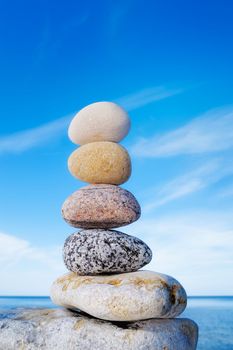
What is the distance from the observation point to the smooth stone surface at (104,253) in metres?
8.39

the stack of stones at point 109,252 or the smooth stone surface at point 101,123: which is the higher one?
the smooth stone surface at point 101,123

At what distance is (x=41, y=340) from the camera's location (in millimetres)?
7910

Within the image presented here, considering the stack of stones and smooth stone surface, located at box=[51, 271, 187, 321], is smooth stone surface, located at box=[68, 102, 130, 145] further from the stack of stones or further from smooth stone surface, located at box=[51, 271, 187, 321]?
smooth stone surface, located at box=[51, 271, 187, 321]

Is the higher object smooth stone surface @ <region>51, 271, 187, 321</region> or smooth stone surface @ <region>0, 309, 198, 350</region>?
smooth stone surface @ <region>51, 271, 187, 321</region>

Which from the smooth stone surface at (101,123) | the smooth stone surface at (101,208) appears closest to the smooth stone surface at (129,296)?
the smooth stone surface at (101,208)

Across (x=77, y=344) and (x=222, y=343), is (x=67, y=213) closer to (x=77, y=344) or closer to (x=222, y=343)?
(x=77, y=344)

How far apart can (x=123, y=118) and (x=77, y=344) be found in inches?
186

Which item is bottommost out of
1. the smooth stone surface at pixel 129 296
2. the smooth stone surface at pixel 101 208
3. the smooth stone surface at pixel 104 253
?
the smooth stone surface at pixel 129 296

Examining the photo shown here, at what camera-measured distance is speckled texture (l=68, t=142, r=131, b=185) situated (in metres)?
9.16

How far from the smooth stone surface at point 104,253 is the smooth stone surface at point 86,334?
0.95 m

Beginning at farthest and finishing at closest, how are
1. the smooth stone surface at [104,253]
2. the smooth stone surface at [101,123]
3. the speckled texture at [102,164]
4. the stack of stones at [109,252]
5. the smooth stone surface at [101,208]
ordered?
the smooth stone surface at [101,123]
the speckled texture at [102,164]
the smooth stone surface at [101,208]
the smooth stone surface at [104,253]
the stack of stones at [109,252]

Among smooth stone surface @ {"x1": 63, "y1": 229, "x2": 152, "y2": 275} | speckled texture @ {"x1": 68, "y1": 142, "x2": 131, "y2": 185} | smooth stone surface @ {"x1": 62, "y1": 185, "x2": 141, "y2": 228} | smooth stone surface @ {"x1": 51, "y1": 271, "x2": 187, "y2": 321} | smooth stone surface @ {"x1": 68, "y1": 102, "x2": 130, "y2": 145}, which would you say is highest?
smooth stone surface @ {"x1": 68, "y1": 102, "x2": 130, "y2": 145}

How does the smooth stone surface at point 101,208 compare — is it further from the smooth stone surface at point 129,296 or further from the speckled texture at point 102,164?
the smooth stone surface at point 129,296

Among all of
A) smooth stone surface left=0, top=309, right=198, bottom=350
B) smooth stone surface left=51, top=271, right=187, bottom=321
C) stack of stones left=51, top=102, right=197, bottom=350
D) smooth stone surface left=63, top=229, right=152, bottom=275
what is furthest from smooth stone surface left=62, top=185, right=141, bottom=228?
smooth stone surface left=0, top=309, right=198, bottom=350
